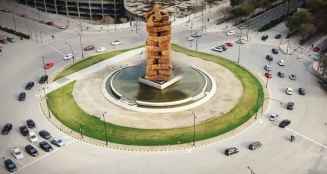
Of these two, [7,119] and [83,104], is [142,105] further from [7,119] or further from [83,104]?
[7,119]

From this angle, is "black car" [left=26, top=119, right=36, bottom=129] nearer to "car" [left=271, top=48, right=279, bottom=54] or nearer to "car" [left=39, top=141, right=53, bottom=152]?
"car" [left=39, top=141, right=53, bottom=152]

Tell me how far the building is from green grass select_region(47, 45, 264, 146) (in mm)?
62470

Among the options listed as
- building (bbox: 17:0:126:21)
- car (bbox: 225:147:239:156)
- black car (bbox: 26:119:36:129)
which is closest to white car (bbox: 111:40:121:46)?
building (bbox: 17:0:126:21)

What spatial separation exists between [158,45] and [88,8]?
7180 centimetres

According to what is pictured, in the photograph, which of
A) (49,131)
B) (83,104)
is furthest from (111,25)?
(49,131)

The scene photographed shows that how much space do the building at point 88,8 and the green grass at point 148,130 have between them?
62470 millimetres

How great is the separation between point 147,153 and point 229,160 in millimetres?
17029

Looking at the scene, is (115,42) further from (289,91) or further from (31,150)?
(31,150)

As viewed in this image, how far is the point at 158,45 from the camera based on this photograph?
11975 centimetres

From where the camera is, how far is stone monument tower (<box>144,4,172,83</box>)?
117 metres

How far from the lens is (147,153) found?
331 feet

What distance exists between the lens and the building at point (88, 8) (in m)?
182

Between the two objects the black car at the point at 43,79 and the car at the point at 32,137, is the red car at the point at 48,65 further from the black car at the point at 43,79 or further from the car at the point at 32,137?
the car at the point at 32,137

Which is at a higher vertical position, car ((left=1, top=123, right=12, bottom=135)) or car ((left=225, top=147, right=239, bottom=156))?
car ((left=1, top=123, right=12, bottom=135))
